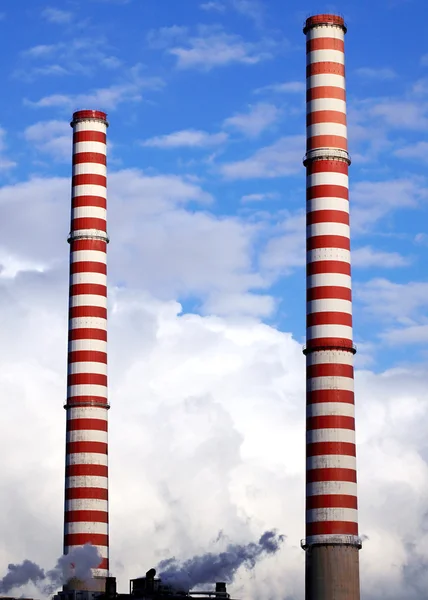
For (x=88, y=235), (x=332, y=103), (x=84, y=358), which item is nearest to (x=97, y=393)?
(x=84, y=358)

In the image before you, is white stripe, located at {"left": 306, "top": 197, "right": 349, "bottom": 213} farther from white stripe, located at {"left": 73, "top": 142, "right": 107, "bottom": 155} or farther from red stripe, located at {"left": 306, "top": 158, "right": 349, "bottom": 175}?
white stripe, located at {"left": 73, "top": 142, "right": 107, "bottom": 155}

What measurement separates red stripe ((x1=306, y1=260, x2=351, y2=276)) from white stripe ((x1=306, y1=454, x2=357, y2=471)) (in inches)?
292

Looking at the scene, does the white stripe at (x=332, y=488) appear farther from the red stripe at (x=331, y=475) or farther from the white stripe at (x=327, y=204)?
the white stripe at (x=327, y=204)

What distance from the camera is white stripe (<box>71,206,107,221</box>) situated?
205 feet

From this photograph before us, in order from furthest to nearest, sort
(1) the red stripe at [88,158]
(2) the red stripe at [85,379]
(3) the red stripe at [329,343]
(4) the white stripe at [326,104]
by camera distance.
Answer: (1) the red stripe at [88,158] → (2) the red stripe at [85,379] → (4) the white stripe at [326,104] → (3) the red stripe at [329,343]

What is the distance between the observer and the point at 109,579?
54500mm

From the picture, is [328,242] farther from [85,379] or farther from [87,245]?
[85,379]

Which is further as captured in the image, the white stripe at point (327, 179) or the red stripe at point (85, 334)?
the red stripe at point (85, 334)

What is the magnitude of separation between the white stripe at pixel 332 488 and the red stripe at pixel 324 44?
1807cm

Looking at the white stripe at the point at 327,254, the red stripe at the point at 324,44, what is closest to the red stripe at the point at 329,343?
the white stripe at the point at 327,254

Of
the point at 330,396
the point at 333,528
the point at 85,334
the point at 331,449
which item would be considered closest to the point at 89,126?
the point at 85,334

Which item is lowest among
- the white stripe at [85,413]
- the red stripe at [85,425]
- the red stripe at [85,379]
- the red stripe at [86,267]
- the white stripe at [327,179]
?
the red stripe at [85,425]

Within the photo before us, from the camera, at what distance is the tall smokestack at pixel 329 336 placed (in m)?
53.5

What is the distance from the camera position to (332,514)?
175ft
